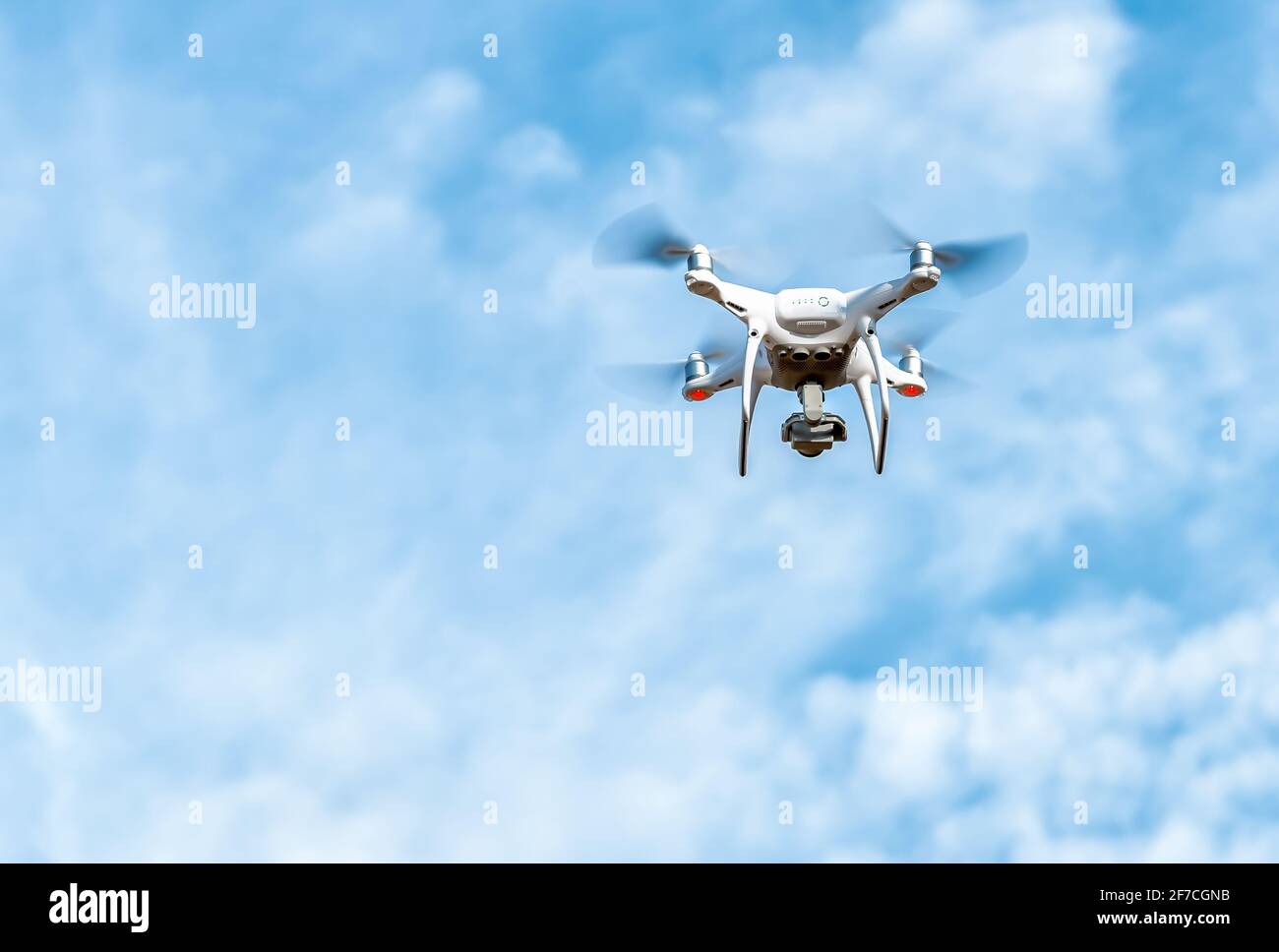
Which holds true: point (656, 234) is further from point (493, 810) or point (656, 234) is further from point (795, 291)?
point (493, 810)

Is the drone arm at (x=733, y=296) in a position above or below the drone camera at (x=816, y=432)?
above

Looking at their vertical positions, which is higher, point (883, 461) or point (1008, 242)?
point (1008, 242)

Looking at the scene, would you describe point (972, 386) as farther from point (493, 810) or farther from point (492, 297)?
point (493, 810)

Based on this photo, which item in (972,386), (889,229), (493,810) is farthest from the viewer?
(972,386)

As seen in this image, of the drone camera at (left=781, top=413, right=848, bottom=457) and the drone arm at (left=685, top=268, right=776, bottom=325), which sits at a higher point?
the drone arm at (left=685, top=268, right=776, bottom=325)

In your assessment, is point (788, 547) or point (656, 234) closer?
point (656, 234)
